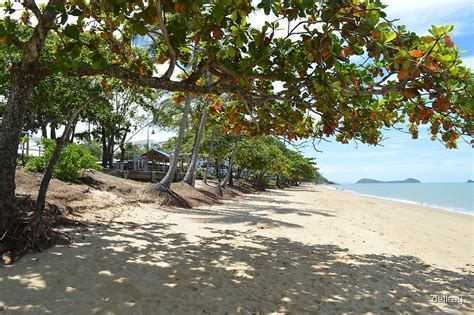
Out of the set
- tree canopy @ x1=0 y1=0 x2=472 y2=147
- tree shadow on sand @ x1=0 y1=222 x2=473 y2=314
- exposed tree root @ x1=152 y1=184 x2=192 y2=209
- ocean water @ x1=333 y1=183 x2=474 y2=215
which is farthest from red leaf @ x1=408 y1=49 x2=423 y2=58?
ocean water @ x1=333 y1=183 x2=474 y2=215

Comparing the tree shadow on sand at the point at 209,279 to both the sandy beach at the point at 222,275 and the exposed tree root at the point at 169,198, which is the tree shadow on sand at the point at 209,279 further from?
the exposed tree root at the point at 169,198

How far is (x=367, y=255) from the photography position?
7977 millimetres

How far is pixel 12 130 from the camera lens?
20.2ft

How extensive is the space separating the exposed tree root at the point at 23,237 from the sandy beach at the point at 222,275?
0.62ft

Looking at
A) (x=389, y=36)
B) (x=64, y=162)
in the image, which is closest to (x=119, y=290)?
(x=389, y=36)

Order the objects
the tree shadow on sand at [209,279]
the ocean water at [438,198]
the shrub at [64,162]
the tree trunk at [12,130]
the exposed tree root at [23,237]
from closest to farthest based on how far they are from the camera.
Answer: the tree shadow on sand at [209,279] → the exposed tree root at [23,237] → the tree trunk at [12,130] → the shrub at [64,162] → the ocean water at [438,198]

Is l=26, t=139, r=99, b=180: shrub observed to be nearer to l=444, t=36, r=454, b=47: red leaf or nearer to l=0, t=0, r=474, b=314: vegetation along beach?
l=0, t=0, r=474, b=314: vegetation along beach

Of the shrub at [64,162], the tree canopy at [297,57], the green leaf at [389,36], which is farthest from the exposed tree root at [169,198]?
the green leaf at [389,36]

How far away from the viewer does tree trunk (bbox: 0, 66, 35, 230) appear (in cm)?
609

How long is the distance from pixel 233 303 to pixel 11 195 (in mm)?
4188

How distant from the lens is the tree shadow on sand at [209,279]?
13.8ft

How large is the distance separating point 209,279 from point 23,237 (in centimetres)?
295

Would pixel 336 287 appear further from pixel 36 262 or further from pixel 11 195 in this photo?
pixel 11 195

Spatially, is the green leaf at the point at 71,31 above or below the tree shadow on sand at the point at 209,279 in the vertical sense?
above
